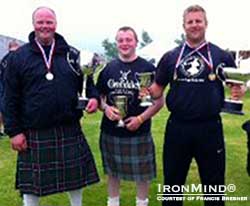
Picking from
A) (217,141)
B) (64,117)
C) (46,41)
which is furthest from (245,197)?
(46,41)

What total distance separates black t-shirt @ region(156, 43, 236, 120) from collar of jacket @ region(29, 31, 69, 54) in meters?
0.75

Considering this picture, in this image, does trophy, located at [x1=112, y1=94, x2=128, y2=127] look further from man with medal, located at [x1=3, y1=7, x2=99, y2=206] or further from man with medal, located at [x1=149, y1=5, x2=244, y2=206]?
man with medal, located at [x1=149, y1=5, x2=244, y2=206]

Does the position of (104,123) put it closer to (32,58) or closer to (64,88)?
(64,88)

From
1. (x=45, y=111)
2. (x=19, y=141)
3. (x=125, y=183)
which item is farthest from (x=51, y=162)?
(x=125, y=183)

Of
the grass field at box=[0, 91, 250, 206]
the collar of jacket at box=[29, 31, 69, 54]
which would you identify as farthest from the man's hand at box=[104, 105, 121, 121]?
the grass field at box=[0, 91, 250, 206]

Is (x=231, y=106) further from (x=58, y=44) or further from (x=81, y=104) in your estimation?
(x=58, y=44)

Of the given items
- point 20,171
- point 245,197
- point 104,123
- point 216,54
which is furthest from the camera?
point 245,197

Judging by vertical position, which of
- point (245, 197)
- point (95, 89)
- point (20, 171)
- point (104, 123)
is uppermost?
point (95, 89)

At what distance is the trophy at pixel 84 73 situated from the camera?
3.46 metres

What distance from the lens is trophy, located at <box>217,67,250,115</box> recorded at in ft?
10.5

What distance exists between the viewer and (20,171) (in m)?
3.47

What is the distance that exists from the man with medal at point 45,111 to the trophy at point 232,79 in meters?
0.95

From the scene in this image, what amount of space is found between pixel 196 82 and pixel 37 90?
42.8 inches

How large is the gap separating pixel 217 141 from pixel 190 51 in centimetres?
65
